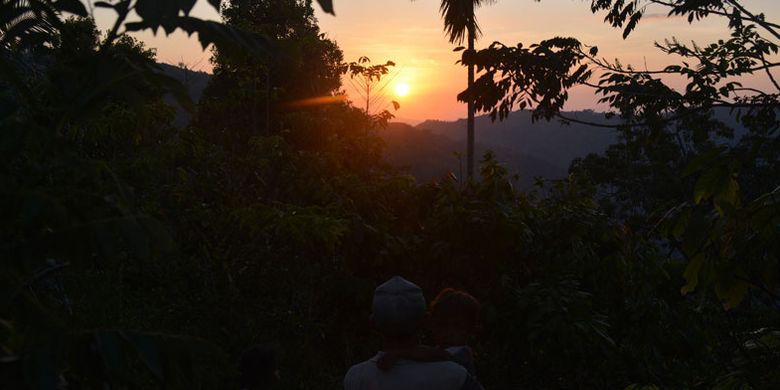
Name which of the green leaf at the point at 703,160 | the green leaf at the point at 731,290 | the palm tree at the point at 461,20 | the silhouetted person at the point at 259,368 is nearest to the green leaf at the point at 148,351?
the green leaf at the point at 703,160

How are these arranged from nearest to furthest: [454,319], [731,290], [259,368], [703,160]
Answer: [703,160]
[731,290]
[454,319]
[259,368]

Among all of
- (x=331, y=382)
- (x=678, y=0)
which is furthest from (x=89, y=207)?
(x=678, y=0)

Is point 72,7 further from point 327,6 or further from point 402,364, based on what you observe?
point 402,364

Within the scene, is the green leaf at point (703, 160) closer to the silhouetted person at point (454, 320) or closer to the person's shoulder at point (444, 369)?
the person's shoulder at point (444, 369)

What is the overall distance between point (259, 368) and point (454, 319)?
125cm

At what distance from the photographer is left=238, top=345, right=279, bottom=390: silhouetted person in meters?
3.56

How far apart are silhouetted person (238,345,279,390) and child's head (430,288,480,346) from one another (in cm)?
107

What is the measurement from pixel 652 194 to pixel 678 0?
3269 centimetres

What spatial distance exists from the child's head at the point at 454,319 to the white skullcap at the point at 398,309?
0.32 meters

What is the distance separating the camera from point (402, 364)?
2480mm

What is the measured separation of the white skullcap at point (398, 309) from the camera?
2516mm

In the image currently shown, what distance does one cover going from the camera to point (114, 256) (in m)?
1.24

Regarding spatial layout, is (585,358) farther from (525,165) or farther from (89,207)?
(525,165)

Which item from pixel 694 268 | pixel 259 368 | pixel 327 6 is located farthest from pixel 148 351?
pixel 259 368
